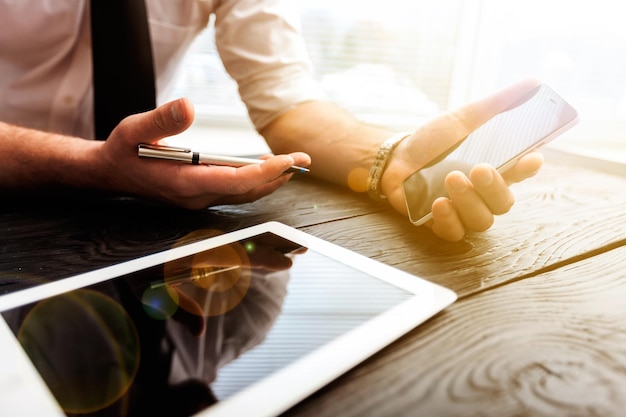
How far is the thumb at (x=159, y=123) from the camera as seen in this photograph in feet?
1.41

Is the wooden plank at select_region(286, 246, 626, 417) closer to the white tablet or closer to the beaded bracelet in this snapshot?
the white tablet

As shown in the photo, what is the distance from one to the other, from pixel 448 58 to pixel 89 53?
1.31 metres

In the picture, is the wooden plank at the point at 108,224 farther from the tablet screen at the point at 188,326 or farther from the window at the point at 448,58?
the window at the point at 448,58

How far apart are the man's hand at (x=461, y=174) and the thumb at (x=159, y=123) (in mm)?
274

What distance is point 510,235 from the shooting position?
519 mm

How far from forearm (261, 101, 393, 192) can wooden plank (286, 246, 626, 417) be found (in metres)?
0.36

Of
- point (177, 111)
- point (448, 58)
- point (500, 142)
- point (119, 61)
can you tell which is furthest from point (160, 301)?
point (448, 58)

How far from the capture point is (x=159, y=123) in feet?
1.46

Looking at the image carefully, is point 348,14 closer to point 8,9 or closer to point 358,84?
point 358,84

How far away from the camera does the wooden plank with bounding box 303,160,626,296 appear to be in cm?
42

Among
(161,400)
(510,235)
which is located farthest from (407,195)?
(161,400)

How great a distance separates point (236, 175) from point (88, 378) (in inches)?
11.4

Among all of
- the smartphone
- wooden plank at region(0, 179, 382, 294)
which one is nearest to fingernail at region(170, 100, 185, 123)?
wooden plank at region(0, 179, 382, 294)

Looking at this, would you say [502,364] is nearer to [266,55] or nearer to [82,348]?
Result: [82,348]
